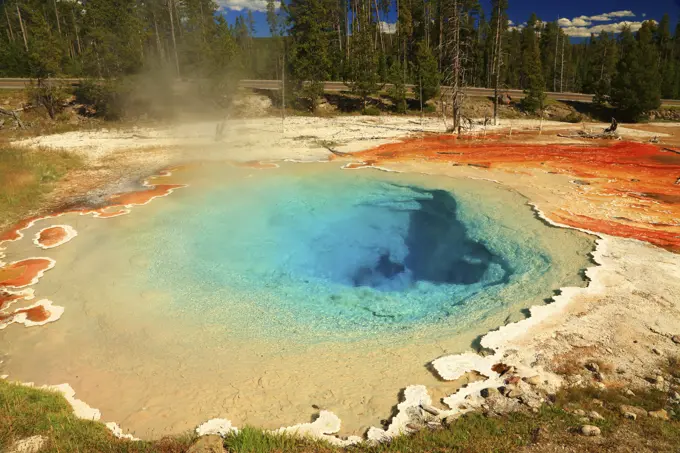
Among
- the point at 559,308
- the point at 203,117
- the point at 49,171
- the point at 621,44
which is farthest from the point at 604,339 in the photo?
the point at 621,44

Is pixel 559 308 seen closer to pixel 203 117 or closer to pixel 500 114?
pixel 203 117

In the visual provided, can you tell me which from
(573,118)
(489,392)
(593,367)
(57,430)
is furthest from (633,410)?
(573,118)

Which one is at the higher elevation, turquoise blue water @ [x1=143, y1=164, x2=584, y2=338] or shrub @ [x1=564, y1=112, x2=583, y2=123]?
shrub @ [x1=564, y1=112, x2=583, y2=123]

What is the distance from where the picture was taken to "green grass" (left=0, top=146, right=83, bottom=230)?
11.9 m

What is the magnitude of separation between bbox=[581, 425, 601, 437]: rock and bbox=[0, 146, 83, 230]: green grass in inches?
497

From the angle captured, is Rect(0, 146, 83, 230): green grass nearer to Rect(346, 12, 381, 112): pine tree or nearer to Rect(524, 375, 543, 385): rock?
Rect(524, 375, 543, 385): rock

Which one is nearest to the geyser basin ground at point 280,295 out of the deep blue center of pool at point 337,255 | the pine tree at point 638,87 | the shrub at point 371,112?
the deep blue center of pool at point 337,255

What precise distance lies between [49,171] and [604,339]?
1618cm

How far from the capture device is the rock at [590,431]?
4.32m

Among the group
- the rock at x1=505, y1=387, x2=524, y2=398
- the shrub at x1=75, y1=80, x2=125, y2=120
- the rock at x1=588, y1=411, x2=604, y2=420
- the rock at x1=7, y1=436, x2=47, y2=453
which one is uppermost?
the shrub at x1=75, y1=80, x2=125, y2=120

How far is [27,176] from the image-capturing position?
13562 millimetres

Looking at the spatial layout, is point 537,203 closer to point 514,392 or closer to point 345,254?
point 345,254

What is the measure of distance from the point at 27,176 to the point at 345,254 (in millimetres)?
10374

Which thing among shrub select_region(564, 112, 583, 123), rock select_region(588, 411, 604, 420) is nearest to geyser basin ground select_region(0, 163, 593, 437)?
rock select_region(588, 411, 604, 420)
